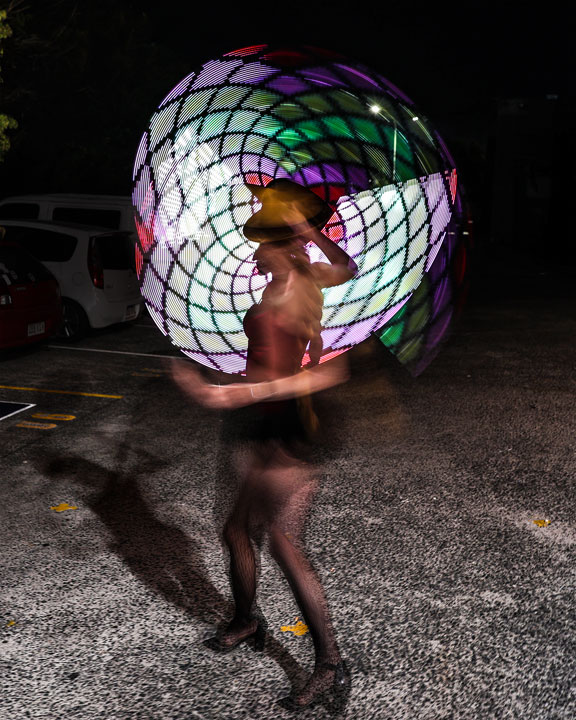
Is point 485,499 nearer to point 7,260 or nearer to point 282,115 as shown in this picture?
point 282,115

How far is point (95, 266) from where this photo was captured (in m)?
11.1

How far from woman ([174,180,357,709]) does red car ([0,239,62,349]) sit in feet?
21.1

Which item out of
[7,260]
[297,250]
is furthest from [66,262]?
[297,250]

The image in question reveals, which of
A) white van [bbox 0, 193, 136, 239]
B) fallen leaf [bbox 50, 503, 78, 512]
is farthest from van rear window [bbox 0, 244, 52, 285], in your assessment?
fallen leaf [bbox 50, 503, 78, 512]

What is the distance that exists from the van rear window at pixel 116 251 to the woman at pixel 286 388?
8268mm

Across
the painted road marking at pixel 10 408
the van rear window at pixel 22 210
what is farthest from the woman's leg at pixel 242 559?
the van rear window at pixel 22 210

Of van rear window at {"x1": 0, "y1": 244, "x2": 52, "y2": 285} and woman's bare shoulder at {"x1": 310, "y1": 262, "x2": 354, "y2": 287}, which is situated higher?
woman's bare shoulder at {"x1": 310, "y1": 262, "x2": 354, "y2": 287}

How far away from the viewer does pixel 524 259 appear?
33.8 m

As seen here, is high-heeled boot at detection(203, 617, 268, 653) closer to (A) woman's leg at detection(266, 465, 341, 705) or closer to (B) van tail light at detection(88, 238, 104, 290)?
(A) woman's leg at detection(266, 465, 341, 705)

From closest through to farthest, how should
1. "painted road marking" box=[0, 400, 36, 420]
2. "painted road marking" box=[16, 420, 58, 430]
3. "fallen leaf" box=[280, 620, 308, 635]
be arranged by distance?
"fallen leaf" box=[280, 620, 308, 635] → "painted road marking" box=[16, 420, 58, 430] → "painted road marking" box=[0, 400, 36, 420]

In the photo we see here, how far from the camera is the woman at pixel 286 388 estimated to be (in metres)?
3.22

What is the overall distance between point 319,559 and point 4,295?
19.9ft

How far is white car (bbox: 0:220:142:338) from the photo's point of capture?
1105 centimetres

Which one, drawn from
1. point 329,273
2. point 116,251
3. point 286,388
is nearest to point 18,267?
point 116,251
